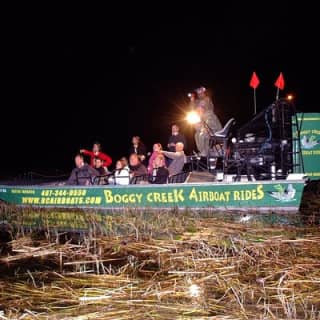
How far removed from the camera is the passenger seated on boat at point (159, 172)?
10945 millimetres

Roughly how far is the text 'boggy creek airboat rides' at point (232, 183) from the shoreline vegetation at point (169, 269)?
0.35 metres

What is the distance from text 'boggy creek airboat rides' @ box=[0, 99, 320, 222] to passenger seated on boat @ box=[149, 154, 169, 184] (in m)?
0.14

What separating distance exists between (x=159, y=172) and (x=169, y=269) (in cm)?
425

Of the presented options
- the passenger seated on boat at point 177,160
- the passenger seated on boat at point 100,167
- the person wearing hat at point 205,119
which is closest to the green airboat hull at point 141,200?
the passenger seated on boat at point 177,160

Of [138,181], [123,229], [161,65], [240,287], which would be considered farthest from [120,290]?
[161,65]

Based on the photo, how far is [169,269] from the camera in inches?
271

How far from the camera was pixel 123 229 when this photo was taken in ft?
30.5

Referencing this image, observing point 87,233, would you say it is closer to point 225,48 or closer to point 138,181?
point 138,181

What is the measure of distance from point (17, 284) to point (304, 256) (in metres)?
3.84

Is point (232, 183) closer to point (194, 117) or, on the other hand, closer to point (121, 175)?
point (194, 117)

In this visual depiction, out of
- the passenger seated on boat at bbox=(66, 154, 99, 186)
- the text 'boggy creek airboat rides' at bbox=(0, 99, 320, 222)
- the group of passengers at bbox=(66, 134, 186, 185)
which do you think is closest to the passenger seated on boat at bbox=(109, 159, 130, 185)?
the group of passengers at bbox=(66, 134, 186, 185)

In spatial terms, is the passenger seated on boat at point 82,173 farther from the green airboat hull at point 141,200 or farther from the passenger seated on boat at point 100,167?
the green airboat hull at point 141,200

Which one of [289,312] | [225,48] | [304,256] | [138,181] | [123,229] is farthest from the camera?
[225,48]

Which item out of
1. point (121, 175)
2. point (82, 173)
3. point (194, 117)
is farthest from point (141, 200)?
point (194, 117)
